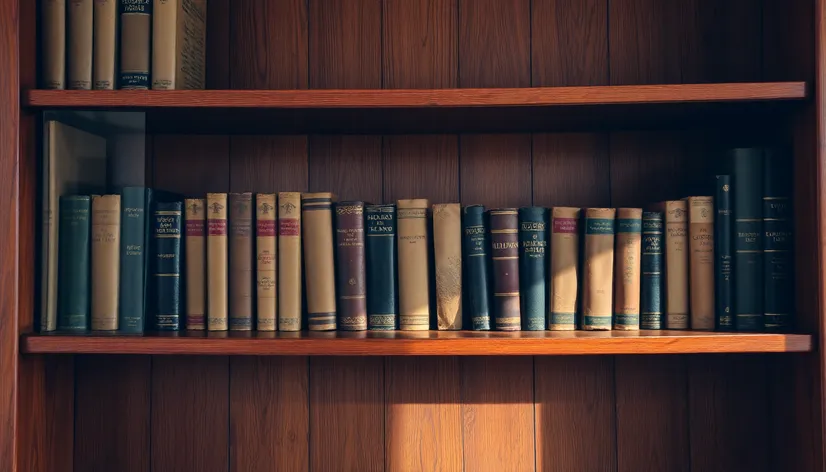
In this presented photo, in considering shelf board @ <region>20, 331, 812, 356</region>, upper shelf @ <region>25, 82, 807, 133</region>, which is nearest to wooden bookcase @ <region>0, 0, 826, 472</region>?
upper shelf @ <region>25, 82, 807, 133</region>

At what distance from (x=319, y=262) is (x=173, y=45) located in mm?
415

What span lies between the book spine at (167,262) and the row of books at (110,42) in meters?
0.20

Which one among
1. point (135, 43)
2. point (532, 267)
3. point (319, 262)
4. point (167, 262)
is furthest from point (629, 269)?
point (135, 43)

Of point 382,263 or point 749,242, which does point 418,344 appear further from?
point 749,242

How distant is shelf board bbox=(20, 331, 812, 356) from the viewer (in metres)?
1.08

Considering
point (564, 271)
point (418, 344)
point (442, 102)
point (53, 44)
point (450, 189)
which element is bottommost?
point (418, 344)

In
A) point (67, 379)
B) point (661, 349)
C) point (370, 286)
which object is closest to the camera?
point (661, 349)

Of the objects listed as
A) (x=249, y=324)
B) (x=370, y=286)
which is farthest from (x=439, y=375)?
(x=249, y=324)

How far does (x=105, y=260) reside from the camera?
1148 mm

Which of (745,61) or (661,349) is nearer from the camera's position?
(661,349)

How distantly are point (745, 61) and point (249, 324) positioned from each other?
1.01 metres

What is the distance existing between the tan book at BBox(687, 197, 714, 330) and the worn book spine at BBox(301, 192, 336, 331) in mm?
584

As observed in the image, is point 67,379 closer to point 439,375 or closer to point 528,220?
point 439,375

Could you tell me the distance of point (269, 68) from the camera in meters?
1.37
